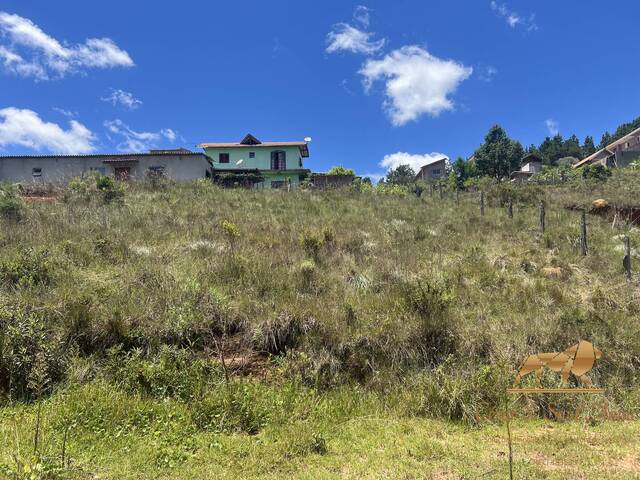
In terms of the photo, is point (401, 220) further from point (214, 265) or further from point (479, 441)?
point (479, 441)

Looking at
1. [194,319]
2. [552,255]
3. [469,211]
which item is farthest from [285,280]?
[469,211]

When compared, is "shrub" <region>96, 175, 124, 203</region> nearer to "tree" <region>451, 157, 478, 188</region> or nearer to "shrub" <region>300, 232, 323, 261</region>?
"shrub" <region>300, 232, 323, 261</region>

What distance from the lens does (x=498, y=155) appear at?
4891 cm

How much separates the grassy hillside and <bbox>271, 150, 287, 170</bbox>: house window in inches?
1194

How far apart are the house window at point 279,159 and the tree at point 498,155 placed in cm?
2471

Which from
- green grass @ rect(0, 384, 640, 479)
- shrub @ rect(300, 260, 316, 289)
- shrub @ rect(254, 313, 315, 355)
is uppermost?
shrub @ rect(300, 260, 316, 289)

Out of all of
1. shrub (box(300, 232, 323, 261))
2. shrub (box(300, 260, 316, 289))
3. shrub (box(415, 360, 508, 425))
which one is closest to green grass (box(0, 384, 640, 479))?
shrub (box(415, 360, 508, 425))

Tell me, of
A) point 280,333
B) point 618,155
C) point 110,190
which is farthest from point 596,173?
point 280,333

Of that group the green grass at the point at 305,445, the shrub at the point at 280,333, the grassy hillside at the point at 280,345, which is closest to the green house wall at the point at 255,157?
the grassy hillside at the point at 280,345

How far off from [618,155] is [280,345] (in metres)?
56.2

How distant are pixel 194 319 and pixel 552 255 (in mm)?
9779

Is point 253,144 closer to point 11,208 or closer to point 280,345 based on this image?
point 11,208

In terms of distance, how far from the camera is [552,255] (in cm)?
1107

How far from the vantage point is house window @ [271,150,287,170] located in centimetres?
4106
